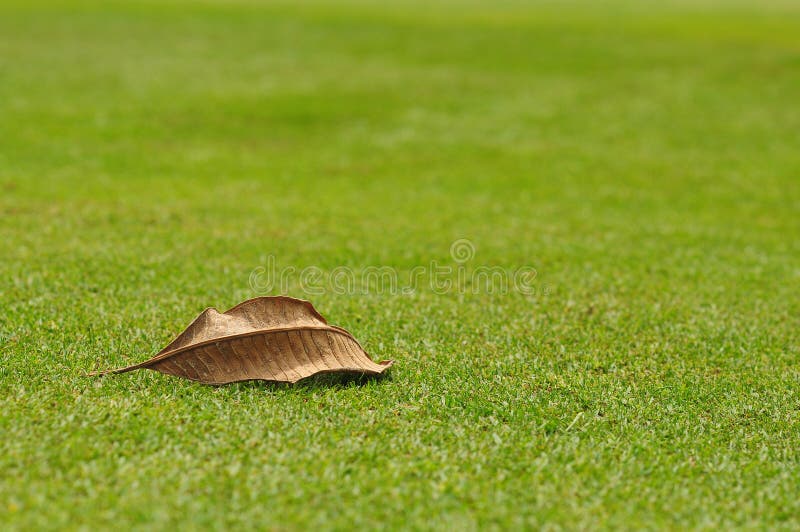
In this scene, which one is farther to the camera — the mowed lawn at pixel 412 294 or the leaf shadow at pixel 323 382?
the leaf shadow at pixel 323 382

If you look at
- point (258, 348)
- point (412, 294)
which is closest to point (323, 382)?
point (258, 348)

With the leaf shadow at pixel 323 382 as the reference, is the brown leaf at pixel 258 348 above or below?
above

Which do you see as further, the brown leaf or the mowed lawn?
the brown leaf

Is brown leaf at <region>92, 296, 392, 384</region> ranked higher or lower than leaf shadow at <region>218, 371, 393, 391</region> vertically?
higher

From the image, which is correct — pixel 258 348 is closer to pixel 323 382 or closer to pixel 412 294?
pixel 323 382

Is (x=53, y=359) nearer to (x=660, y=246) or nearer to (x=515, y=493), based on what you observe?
(x=515, y=493)
